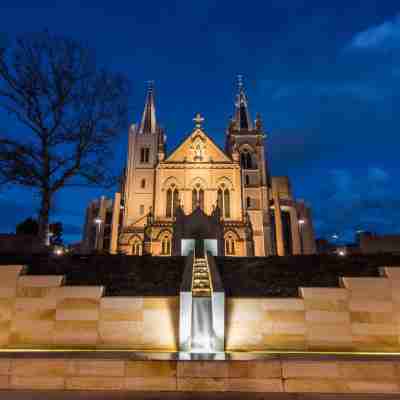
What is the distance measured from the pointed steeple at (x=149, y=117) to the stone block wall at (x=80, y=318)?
4315 centimetres

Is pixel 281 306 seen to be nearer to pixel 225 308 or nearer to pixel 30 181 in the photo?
pixel 225 308

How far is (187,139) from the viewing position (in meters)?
44.6

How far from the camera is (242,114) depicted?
57.2m

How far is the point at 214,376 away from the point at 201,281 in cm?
494

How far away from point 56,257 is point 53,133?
841cm

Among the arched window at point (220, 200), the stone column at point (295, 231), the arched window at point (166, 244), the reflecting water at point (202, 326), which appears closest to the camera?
the reflecting water at point (202, 326)

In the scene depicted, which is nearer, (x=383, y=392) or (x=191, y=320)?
(x=383, y=392)

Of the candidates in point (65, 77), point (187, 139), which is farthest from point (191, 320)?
point (187, 139)

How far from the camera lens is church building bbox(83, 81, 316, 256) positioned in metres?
37.5

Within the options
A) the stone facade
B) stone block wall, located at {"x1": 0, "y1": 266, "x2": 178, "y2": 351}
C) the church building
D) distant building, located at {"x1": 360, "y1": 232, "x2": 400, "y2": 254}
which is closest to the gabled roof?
the church building

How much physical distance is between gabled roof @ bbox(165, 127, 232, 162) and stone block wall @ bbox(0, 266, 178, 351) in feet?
116

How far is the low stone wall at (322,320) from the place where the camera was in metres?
8.35

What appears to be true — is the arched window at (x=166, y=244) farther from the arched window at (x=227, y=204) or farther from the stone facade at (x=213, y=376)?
the stone facade at (x=213, y=376)

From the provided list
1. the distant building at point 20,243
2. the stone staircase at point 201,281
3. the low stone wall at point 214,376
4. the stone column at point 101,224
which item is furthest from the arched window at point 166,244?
the low stone wall at point 214,376
